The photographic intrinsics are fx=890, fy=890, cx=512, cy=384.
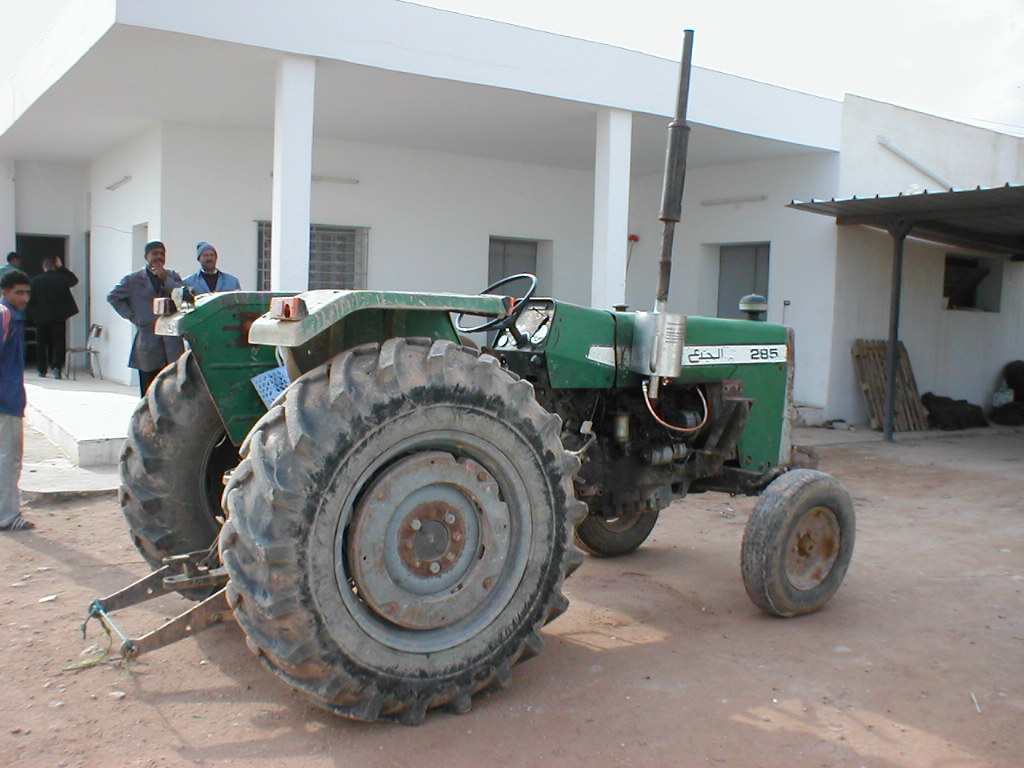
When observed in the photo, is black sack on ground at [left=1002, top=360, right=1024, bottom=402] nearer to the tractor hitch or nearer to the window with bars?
the window with bars

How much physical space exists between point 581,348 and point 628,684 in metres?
1.36

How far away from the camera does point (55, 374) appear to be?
40.4ft

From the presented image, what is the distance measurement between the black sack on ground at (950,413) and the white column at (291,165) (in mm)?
9654

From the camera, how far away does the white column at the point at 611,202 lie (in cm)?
937

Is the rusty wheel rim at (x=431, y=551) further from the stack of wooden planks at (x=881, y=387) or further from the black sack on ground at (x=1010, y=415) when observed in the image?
the black sack on ground at (x=1010, y=415)

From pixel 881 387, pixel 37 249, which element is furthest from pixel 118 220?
pixel 881 387

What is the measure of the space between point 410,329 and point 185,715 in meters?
1.53

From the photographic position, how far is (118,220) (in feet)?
38.2

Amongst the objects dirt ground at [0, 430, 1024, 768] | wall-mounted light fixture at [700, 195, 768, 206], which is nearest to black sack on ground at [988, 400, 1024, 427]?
wall-mounted light fixture at [700, 195, 768, 206]

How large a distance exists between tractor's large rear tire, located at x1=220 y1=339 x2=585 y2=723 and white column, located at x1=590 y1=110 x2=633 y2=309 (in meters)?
6.43

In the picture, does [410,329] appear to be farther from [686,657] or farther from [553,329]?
[686,657]

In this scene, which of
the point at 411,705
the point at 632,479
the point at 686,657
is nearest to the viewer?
the point at 411,705

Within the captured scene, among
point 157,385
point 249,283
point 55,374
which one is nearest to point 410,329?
point 157,385

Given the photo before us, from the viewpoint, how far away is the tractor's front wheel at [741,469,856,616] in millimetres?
3967
